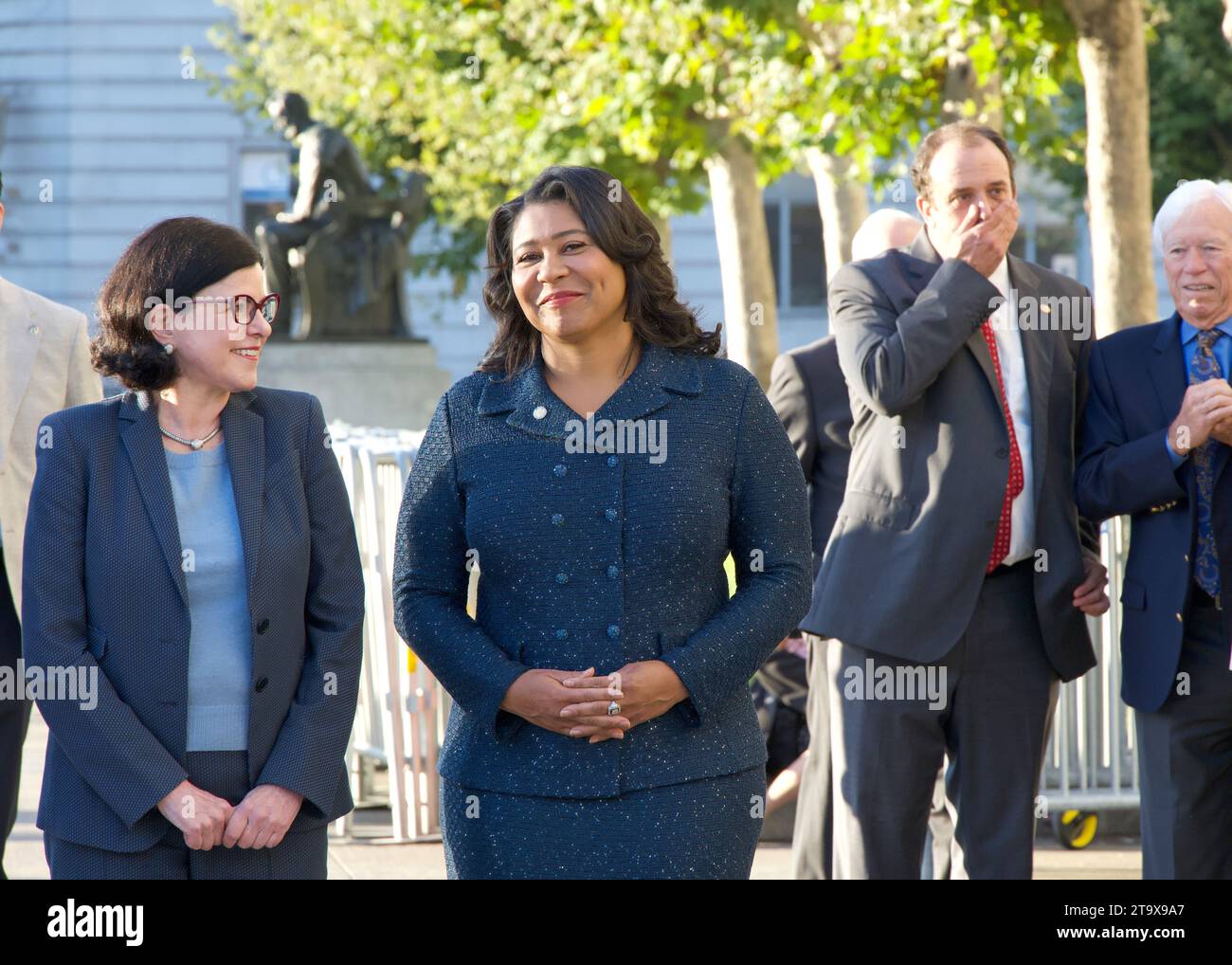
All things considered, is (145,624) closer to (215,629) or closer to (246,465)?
(215,629)

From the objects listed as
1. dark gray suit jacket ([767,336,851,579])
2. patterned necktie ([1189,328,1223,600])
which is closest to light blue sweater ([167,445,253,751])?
patterned necktie ([1189,328,1223,600])

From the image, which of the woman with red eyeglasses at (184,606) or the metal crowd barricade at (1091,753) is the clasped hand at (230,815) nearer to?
the woman with red eyeglasses at (184,606)

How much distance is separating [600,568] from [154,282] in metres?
1.05

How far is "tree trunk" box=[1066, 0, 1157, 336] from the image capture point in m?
8.80

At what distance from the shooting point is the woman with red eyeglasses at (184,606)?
335 cm

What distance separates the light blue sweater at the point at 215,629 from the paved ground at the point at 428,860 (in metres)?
3.01

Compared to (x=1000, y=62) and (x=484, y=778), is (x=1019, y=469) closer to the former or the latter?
(x=484, y=778)

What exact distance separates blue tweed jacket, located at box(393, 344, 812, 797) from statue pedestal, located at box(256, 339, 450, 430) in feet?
40.4

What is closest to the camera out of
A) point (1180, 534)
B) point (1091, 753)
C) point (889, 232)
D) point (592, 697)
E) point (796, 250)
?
point (592, 697)

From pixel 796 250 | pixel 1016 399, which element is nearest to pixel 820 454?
pixel 1016 399

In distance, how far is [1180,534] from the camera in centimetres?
432

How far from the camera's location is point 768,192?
31.9m

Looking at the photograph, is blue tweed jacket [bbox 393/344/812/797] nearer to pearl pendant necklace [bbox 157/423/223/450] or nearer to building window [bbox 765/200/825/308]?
pearl pendant necklace [bbox 157/423/223/450]

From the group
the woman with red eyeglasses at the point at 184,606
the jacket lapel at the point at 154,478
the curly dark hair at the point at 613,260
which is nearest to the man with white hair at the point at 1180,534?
the curly dark hair at the point at 613,260
